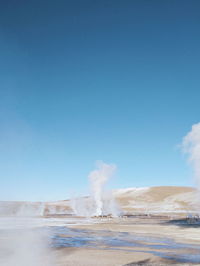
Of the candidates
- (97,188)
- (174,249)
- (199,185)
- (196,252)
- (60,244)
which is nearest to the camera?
(196,252)

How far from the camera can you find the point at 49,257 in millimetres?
25703

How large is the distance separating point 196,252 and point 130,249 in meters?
5.98

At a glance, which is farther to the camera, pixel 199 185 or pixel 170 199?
pixel 170 199

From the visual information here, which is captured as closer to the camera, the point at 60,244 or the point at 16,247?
the point at 16,247

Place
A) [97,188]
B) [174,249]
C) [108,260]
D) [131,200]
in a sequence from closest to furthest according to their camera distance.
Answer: [108,260]
[174,249]
[97,188]
[131,200]

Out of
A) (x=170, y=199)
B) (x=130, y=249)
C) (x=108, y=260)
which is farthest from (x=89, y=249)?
(x=170, y=199)

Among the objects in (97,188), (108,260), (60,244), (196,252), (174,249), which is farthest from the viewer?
(97,188)

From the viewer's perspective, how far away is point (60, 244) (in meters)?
33.5

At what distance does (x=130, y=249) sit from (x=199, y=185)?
38.6 m

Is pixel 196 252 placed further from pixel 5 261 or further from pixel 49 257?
pixel 5 261

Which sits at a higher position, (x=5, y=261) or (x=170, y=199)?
(x=170, y=199)

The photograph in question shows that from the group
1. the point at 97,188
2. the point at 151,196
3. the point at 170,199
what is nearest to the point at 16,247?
the point at 97,188

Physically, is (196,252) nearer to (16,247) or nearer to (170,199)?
(16,247)

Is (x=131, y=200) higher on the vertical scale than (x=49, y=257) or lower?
higher
